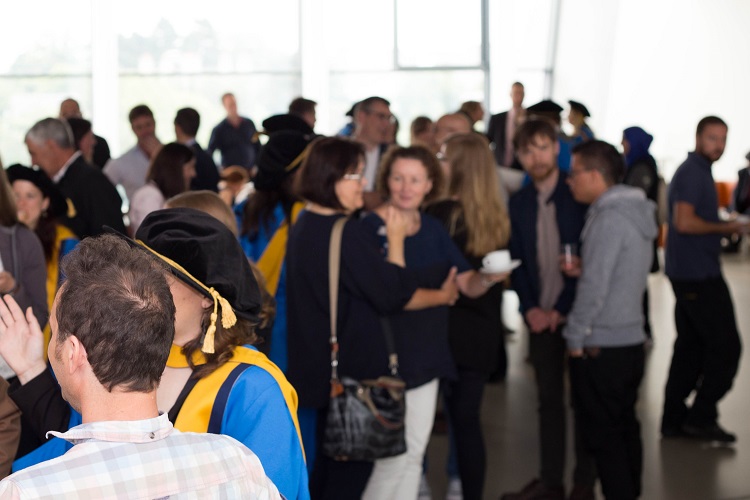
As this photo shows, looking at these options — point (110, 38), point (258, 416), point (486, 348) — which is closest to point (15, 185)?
point (486, 348)

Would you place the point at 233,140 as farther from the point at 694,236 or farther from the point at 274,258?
the point at 274,258

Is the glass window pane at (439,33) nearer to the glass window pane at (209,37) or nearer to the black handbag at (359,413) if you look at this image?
the glass window pane at (209,37)

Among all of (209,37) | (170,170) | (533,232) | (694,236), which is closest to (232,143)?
(209,37)

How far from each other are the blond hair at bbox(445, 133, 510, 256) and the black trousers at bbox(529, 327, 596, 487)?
497 millimetres

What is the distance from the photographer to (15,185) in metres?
4.10

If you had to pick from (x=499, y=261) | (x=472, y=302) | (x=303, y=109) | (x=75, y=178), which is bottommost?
(x=472, y=302)

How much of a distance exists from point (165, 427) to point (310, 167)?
7.33 ft

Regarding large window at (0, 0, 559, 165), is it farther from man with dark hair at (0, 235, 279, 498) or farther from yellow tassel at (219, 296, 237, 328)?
man with dark hair at (0, 235, 279, 498)

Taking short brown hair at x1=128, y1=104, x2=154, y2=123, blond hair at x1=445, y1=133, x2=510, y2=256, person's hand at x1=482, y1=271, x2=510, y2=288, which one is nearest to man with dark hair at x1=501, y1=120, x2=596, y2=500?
blond hair at x1=445, y1=133, x2=510, y2=256

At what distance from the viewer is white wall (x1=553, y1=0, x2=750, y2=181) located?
550 inches

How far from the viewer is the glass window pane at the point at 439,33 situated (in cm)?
1471

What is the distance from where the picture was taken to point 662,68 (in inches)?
585

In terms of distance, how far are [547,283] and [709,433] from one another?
1.63m

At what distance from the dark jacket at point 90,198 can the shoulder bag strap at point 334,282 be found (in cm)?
170
